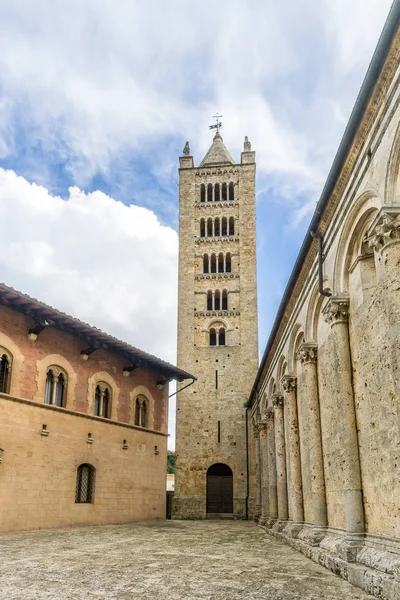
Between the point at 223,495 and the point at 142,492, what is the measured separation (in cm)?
1001

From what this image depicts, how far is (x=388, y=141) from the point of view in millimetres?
7559

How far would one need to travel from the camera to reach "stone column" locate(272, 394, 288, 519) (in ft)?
56.4

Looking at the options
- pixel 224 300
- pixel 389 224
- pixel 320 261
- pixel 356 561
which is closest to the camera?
pixel 389 224

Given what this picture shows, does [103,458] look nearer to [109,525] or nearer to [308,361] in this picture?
[109,525]

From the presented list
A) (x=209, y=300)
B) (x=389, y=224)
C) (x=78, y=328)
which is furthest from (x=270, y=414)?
(x=209, y=300)

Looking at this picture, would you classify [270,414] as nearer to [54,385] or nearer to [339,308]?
[54,385]

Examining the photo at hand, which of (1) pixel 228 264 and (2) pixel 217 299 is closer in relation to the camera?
(2) pixel 217 299

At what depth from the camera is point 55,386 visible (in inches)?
730

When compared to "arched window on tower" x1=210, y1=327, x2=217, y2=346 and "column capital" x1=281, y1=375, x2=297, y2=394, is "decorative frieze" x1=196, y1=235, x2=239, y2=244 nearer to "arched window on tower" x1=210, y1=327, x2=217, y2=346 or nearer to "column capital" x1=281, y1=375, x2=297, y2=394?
"arched window on tower" x1=210, y1=327, x2=217, y2=346

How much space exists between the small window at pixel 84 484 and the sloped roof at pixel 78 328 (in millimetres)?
4510

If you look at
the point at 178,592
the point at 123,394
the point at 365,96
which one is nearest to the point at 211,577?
the point at 178,592

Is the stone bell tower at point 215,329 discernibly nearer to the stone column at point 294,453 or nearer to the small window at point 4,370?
the stone column at point 294,453

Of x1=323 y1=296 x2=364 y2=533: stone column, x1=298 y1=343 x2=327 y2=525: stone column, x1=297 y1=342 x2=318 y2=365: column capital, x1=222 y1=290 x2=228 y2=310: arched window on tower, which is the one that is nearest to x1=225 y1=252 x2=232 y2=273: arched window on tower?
x1=222 y1=290 x2=228 y2=310: arched window on tower

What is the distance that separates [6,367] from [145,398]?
8440 millimetres
